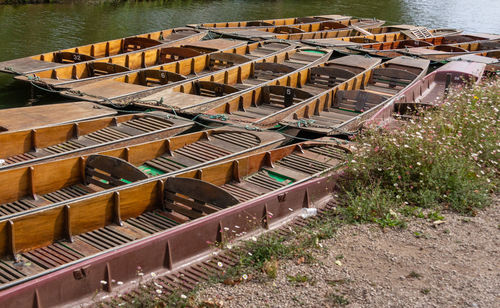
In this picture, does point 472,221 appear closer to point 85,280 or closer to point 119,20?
point 85,280

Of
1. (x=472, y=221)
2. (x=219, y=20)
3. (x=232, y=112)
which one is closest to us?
(x=472, y=221)

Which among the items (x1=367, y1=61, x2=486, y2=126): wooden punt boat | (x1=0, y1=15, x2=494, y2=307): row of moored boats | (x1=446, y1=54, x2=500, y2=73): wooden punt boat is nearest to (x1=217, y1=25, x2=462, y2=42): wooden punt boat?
(x1=0, y1=15, x2=494, y2=307): row of moored boats

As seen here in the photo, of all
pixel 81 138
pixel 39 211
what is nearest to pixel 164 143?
pixel 81 138

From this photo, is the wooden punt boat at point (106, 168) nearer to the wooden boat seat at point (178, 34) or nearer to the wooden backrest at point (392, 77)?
the wooden backrest at point (392, 77)

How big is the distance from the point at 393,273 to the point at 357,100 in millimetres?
7436

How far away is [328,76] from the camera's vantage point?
15250mm

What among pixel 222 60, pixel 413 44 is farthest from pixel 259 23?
pixel 222 60

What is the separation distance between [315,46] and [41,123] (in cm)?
1133

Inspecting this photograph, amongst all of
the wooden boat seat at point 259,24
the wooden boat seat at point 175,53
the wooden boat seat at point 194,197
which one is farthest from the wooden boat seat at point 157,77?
the wooden boat seat at point 259,24

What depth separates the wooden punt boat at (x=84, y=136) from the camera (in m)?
9.12

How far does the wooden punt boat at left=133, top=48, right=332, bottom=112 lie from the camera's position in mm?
11695

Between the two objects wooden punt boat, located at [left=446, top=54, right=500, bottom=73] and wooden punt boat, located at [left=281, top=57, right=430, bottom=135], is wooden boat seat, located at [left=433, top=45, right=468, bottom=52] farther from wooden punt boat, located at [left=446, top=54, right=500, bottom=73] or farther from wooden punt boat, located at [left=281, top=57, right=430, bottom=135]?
wooden punt boat, located at [left=281, top=57, right=430, bottom=135]

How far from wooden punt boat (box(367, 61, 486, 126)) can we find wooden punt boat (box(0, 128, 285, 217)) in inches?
153

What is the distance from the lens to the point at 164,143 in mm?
9484
